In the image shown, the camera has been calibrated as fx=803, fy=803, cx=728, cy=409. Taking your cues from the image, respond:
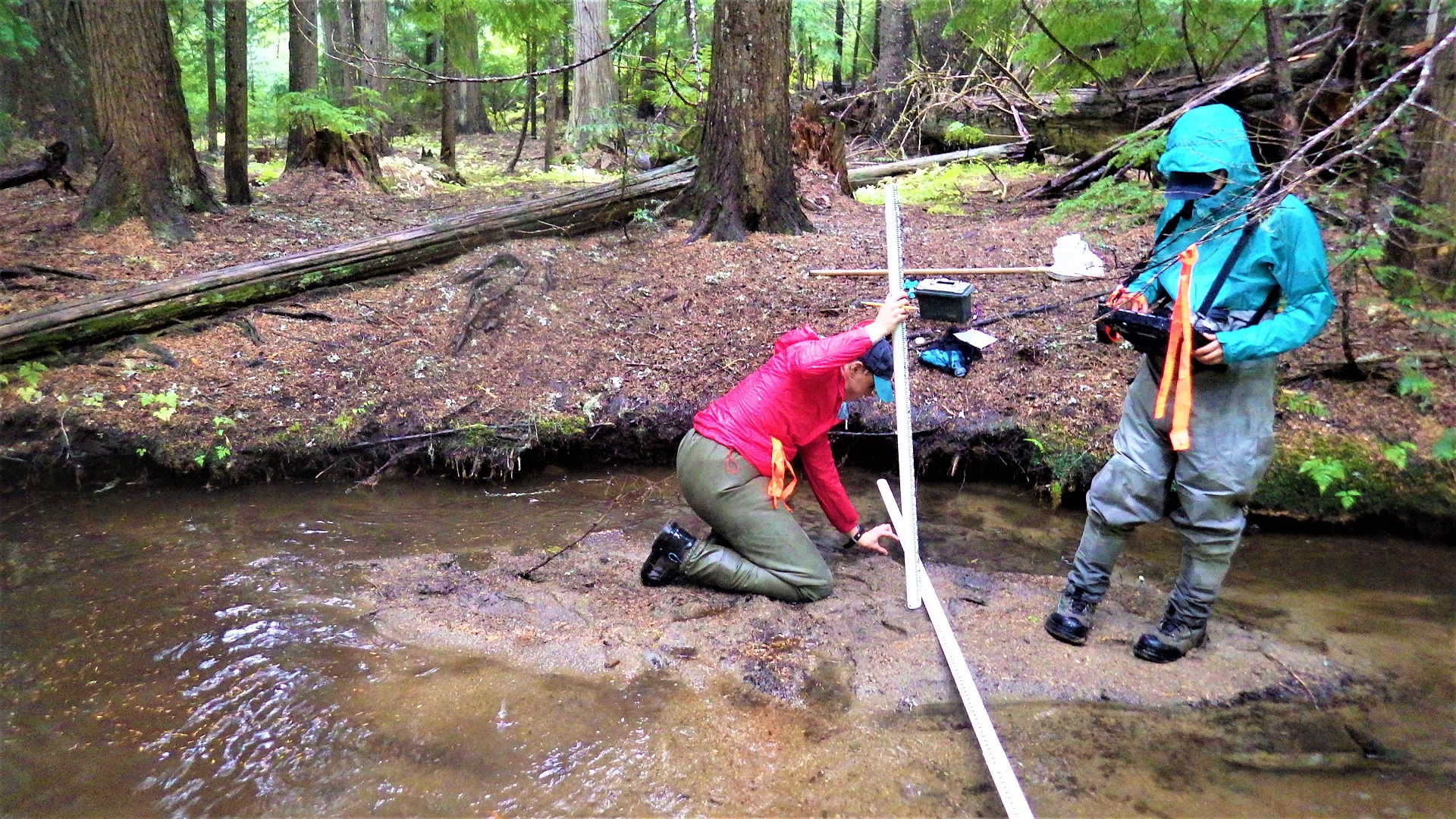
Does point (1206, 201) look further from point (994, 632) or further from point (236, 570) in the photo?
point (236, 570)

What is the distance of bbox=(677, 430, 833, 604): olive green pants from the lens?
407cm

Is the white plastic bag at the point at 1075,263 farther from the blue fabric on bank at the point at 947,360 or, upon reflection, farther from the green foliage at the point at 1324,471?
the green foliage at the point at 1324,471

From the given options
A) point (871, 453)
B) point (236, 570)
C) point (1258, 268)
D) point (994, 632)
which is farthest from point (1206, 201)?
point (236, 570)

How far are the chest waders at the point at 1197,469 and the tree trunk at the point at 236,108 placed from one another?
9.58 metres

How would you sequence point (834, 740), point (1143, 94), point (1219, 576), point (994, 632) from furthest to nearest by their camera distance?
point (1143, 94) → point (994, 632) → point (1219, 576) → point (834, 740)

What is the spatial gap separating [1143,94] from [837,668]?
8.43 meters

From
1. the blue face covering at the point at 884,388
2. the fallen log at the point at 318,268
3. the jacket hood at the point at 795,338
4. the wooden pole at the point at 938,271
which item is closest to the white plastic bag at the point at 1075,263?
the wooden pole at the point at 938,271

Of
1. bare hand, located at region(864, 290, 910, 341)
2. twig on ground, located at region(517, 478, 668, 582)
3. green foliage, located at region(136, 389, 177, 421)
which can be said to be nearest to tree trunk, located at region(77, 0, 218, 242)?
green foliage, located at region(136, 389, 177, 421)

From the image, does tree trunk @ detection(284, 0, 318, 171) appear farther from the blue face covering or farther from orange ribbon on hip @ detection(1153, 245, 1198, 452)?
orange ribbon on hip @ detection(1153, 245, 1198, 452)

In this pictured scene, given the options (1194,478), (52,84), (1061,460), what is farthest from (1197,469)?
(52,84)

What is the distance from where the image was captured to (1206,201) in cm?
324

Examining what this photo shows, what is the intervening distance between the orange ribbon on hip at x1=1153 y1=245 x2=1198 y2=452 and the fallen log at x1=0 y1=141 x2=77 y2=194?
362 inches

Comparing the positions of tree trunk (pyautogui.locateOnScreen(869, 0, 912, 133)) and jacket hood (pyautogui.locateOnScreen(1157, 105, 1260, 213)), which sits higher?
tree trunk (pyautogui.locateOnScreen(869, 0, 912, 133))

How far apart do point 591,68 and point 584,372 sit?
934 centimetres
